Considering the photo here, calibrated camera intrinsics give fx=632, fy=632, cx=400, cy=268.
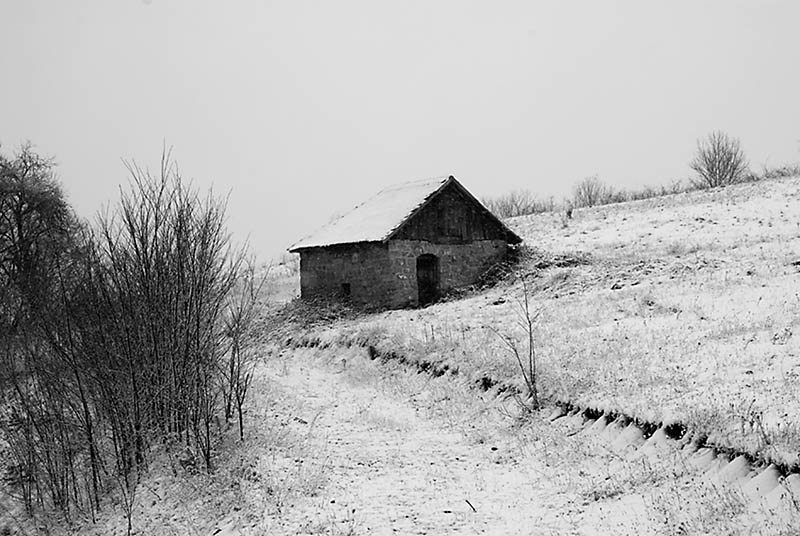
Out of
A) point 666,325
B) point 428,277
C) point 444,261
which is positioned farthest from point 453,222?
point 666,325

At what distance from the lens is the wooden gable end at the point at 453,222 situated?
78.1ft

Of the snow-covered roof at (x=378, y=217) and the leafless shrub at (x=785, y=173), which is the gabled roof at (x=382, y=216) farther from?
the leafless shrub at (x=785, y=173)

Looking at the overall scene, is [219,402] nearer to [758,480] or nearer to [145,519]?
[145,519]

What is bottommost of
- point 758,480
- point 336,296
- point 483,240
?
point 758,480

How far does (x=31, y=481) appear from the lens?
395 inches

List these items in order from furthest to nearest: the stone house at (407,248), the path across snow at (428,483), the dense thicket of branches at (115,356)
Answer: the stone house at (407,248), the dense thicket of branches at (115,356), the path across snow at (428,483)

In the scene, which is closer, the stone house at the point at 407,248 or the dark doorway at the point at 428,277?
the stone house at the point at 407,248

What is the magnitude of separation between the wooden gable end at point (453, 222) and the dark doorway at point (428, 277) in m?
0.80

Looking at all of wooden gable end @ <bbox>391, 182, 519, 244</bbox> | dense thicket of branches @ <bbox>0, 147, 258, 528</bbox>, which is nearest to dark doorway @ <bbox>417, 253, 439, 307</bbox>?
wooden gable end @ <bbox>391, 182, 519, 244</bbox>

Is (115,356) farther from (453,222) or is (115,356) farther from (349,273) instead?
(453,222)

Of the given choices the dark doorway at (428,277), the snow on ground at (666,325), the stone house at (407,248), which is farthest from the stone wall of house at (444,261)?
the snow on ground at (666,325)

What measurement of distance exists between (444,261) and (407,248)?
6.35 ft

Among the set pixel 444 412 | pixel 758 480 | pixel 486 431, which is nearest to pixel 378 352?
pixel 444 412

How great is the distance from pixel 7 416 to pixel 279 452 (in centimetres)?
494
